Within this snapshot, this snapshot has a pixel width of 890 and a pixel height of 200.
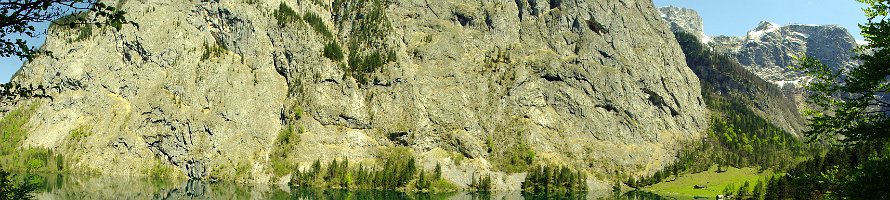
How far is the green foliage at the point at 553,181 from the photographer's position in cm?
16962

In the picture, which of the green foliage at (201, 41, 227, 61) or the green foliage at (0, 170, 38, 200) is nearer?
the green foliage at (0, 170, 38, 200)

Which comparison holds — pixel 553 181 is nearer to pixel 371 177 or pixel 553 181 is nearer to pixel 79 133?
pixel 371 177

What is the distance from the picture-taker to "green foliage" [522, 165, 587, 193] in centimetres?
16962

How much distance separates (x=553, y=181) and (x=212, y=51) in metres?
121

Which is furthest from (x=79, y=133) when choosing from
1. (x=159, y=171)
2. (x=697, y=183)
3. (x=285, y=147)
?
(x=697, y=183)

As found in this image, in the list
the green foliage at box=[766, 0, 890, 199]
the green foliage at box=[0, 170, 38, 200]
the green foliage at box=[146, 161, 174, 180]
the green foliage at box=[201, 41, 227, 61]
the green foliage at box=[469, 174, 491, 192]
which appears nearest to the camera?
the green foliage at box=[766, 0, 890, 199]

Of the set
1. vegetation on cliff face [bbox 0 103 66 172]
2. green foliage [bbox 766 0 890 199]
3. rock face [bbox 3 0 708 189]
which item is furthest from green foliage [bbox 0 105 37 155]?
green foliage [bbox 766 0 890 199]

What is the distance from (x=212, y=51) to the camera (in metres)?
190

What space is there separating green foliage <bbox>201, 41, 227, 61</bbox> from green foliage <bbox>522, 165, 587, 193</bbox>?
11057cm

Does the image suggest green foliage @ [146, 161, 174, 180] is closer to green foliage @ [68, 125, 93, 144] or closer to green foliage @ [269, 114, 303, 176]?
green foliage @ [68, 125, 93, 144]

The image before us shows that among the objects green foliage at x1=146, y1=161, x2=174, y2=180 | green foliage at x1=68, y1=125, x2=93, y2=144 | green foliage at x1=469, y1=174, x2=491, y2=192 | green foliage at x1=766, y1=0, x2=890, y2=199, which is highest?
green foliage at x1=68, y1=125, x2=93, y2=144

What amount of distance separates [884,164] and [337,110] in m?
177

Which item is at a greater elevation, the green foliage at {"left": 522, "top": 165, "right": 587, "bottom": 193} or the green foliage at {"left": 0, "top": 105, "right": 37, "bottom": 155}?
the green foliage at {"left": 0, "top": 105, "right": 37, "bottom": 155}

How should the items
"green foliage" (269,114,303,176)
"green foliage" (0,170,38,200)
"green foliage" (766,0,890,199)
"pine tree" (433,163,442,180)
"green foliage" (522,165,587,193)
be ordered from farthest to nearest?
"green foliage" (522,165,587,193) < "green foliage" (269,114,303,176) < "pine tree" (433,163,442,180) < "green foliage" (0,170,38,200) < "green foliage" (766,0,890,199)
